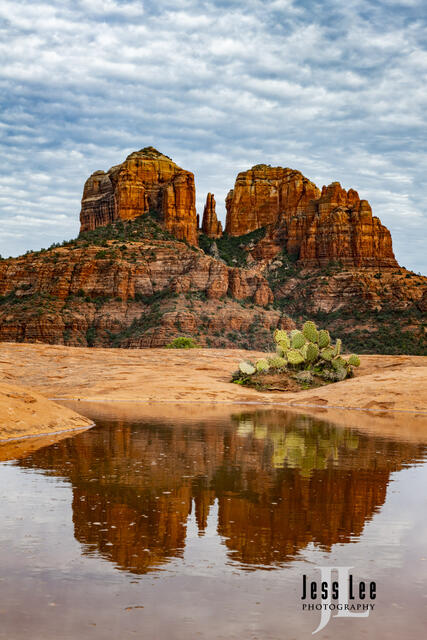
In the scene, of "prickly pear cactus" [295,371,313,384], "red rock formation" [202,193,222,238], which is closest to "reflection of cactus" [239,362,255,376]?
"prickly pear cactus" [295,371,313,384]

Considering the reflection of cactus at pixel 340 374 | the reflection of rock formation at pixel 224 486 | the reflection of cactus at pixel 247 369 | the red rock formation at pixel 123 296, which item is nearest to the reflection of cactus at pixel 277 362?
the reflection of cactus at pixel 247 369

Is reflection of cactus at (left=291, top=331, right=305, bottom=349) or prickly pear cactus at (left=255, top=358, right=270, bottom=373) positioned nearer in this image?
prickly pear cactus at (left=255, top=358, right=270, bottom=373)

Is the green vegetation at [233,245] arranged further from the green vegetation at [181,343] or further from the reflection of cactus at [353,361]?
the reflection of cactus at [353,361]

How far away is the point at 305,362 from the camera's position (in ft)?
117

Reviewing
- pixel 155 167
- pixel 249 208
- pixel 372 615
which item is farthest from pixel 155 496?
pixel 249 208

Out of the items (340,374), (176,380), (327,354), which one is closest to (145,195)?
(327,354)

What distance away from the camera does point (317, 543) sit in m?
6.79

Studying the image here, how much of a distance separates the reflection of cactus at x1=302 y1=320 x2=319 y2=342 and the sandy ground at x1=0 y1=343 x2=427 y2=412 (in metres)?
3.38

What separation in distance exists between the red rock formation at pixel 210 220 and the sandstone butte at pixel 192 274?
0.27 m

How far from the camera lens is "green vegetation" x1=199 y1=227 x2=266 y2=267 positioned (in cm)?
15000

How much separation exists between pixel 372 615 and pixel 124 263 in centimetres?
10798

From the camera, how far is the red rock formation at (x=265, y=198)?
161375 mm

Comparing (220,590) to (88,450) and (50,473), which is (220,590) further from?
(88,450)

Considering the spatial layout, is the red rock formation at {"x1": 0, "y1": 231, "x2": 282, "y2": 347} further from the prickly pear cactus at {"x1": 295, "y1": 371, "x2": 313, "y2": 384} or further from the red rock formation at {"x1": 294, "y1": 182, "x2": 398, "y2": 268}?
the prickly pear cactus at {"x1": 295, "y1": 371, "x2": 313, "y2": 384}
